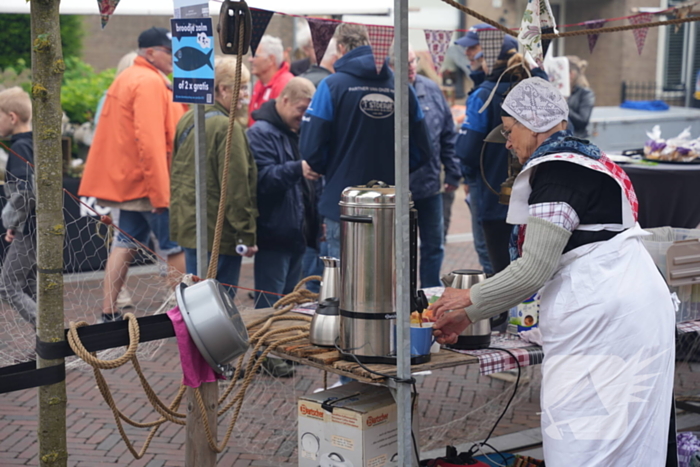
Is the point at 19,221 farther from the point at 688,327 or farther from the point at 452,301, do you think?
the point at 688,327

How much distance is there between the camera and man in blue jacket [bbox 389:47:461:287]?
5.66 meters

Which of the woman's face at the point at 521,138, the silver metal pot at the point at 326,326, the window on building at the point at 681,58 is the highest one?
the window on building at the point at 681,58

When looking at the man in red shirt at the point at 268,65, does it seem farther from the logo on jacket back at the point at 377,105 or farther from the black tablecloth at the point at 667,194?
the black tablecloth at the point at 667,194

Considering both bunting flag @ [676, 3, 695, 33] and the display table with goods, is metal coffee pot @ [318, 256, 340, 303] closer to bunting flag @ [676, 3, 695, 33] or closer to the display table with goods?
the display table with goods

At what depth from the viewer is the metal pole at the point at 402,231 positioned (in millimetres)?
→ 2686

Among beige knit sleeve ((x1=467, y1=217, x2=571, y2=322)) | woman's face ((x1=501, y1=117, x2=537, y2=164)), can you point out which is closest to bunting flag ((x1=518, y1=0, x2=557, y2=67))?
woman's face ((x1=501, y1=117, x2=537, y2=164))

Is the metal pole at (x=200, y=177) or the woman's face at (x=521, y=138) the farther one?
the metal pole at (x=200, y=177)

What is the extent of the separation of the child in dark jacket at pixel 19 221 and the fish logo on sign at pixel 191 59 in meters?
1.92

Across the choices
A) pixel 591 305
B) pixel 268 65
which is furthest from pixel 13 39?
pixel 591 305

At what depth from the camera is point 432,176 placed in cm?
568

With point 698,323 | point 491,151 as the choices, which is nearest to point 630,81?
point 491,151

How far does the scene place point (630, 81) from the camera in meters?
20.9

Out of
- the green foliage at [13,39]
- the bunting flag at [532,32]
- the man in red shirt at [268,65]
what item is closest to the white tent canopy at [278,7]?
the man in red shirt at [268,65]

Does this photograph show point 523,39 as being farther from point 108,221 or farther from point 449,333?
point 108,221
